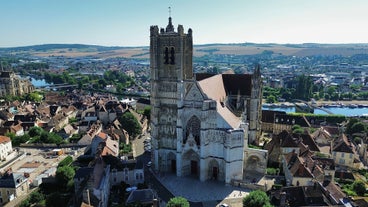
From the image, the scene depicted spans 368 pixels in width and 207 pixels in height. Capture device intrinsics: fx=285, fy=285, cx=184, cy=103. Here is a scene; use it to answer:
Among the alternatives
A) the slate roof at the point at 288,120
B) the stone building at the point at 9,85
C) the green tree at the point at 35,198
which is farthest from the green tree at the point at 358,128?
the stone building at the point at 9,85

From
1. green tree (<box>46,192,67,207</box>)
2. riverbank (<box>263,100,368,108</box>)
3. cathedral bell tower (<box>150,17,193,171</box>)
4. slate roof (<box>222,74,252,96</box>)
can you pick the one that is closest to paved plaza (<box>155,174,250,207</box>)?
cathedral bell tower (<box>150,17,193,171</box>)

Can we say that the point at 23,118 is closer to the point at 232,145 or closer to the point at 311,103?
the point at 232,145

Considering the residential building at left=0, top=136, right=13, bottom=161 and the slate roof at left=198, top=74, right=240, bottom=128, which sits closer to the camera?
the slate roof at left=198, top=74, right=240, bottom=128

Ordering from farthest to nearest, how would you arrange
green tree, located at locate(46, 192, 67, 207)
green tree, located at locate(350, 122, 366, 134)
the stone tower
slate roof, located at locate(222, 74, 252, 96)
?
green tree, located at locate(350, 122, 366, 134) → slate roof, located at locate(222, 74, 252, 96) → the stone tower → green tree, located at locate(46, 192, 67, 207)

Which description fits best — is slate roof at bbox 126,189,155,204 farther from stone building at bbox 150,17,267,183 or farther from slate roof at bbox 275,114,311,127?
slate roof at bbox 275,114,311,127

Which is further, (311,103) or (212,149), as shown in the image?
(311,103)

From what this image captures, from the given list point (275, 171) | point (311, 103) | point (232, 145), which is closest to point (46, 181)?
point (232, 145)

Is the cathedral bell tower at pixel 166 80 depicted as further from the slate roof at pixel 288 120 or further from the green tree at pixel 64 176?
the slate roof at pixel 288 120
